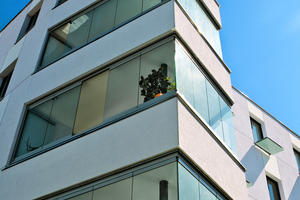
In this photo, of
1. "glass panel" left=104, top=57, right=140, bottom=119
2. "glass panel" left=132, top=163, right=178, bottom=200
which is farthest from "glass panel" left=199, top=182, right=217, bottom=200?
"glass panel" left=104, top=57, right=140, bottom=119

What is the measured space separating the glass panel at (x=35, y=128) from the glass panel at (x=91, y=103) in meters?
1.09

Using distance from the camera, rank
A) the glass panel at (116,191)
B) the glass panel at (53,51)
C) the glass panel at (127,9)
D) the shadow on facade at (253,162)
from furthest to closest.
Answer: the shadow on facade at (253,162) → the glass panel at (53,51) → the glass panel at (127,9) → the glass panel at (116,191)

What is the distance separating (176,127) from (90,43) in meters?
4.81

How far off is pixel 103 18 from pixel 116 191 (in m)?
5.92

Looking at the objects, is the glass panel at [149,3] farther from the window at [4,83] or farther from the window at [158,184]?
the window at [4,83]

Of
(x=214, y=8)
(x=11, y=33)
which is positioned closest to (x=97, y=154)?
(x=214, y=8)

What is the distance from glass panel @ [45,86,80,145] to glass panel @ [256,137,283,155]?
8.16 metres

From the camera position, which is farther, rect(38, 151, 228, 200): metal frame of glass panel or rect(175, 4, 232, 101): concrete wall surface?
rect(175, 4, 232, 101): concrete wall surface

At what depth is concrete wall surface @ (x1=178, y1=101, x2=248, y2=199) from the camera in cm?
706

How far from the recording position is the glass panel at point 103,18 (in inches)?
419

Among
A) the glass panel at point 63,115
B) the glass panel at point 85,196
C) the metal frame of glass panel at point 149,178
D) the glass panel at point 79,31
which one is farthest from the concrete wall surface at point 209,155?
the glass panel at point 79,31

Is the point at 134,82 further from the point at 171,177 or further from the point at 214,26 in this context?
the point at 214,26

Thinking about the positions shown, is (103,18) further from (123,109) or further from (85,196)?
(85,196)

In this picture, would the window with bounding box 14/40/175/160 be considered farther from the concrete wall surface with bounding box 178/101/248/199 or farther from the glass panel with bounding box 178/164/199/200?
the glass panel with bounding box 178/164/199/200
